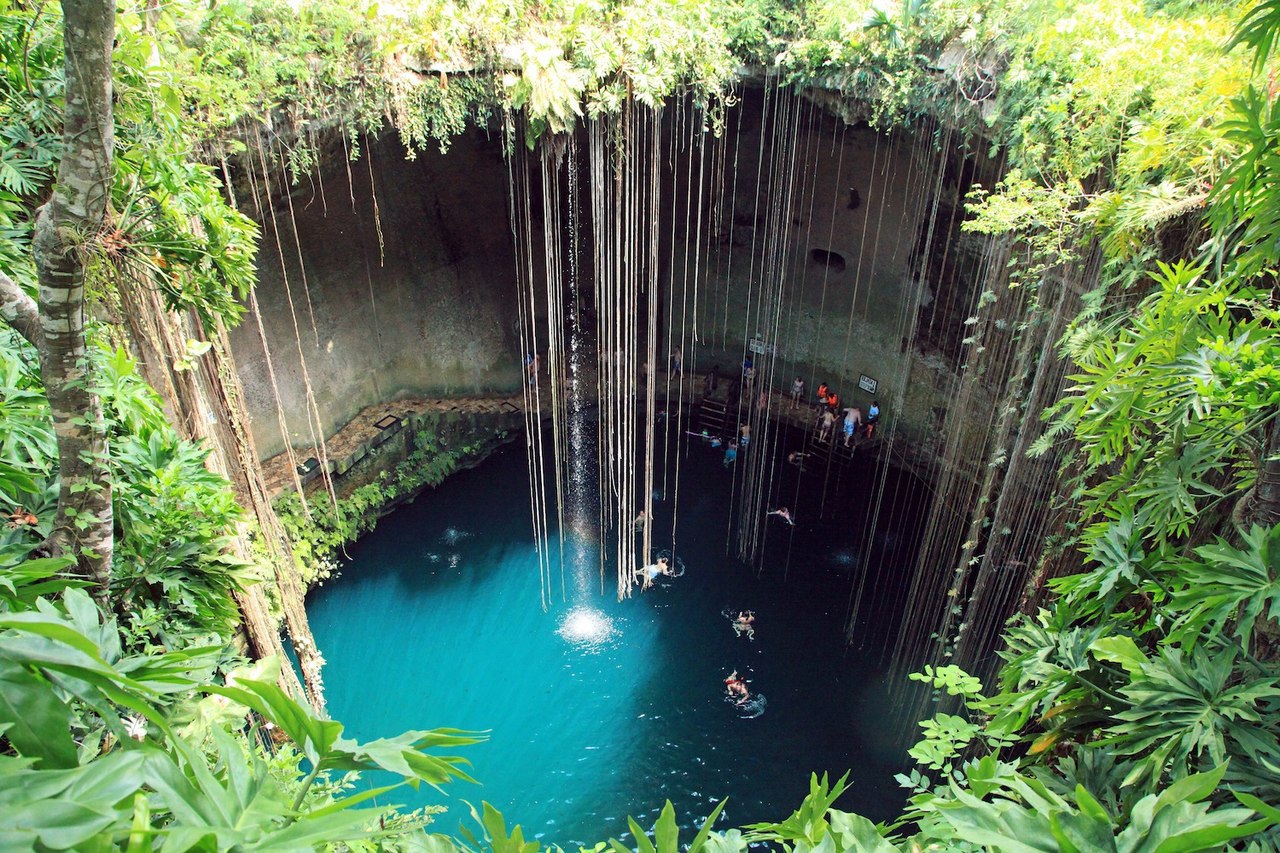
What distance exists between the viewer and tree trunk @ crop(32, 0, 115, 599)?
176 cm

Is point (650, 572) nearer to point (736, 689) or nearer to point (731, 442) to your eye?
point (736, 689)

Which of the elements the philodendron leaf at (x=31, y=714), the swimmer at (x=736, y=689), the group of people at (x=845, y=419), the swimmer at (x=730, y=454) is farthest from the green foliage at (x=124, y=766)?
the group of people at (x=845, y=419)

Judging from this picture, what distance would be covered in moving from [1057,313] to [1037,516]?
120 cm

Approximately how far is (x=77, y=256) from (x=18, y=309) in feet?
1.24

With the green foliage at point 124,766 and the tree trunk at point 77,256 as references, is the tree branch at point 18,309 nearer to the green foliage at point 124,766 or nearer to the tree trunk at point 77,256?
the tree trunk at point 77,256

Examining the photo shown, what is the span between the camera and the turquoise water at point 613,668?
5.20 m

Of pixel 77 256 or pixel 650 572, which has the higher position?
pixel 77 256

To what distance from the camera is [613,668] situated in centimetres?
605

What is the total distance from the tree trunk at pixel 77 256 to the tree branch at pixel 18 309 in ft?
0.51

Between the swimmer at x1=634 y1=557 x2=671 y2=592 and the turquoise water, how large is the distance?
11cm

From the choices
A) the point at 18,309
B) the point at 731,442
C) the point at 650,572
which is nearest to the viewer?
the point at 18,309

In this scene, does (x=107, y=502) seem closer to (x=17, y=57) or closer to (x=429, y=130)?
(x=17, y=57)

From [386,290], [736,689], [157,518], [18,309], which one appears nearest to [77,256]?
[18,309]

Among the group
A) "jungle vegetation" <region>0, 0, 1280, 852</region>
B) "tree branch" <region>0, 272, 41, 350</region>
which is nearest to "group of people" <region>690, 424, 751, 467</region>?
"jungle vegetation" <region>0, 0, 1280, 852</region>
